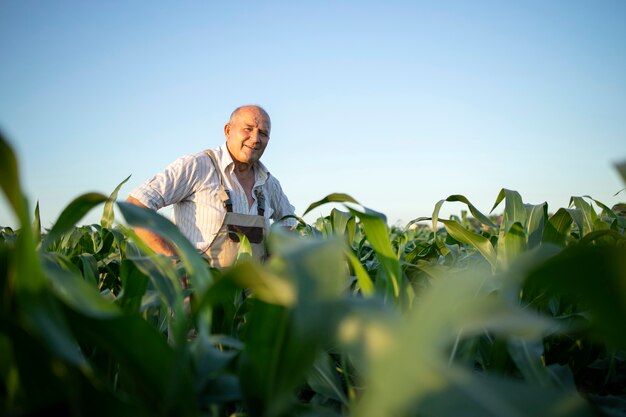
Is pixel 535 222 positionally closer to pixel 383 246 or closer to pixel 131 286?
pixel 383 246

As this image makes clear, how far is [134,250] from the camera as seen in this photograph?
1.06 metres

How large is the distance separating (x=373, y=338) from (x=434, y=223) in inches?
42.9

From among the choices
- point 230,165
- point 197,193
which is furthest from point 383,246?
point 230,165

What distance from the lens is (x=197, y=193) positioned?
3.21 m

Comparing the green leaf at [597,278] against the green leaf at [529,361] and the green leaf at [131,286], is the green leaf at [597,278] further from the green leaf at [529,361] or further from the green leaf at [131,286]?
the green leaf at [131,286]

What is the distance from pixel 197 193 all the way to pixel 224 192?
20cm

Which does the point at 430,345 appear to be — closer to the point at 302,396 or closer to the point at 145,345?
the point at 145,345

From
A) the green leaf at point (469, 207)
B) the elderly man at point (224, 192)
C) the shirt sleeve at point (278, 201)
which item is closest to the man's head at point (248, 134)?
the elderly man at point (224, 192)

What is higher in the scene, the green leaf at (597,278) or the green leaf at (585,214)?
the green leaf at (585,214)

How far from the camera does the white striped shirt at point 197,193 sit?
2.96 meters

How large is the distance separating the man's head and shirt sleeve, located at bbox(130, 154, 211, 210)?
12.7 inches

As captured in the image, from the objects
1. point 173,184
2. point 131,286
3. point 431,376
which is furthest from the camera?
point 173,184

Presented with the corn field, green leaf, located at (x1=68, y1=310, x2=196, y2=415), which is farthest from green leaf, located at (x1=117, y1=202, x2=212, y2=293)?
green leaf, located at (x1=68, y1=310, x2=196, y2=415)

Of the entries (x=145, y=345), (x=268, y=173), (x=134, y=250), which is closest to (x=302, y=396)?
(x=134, y=250)
